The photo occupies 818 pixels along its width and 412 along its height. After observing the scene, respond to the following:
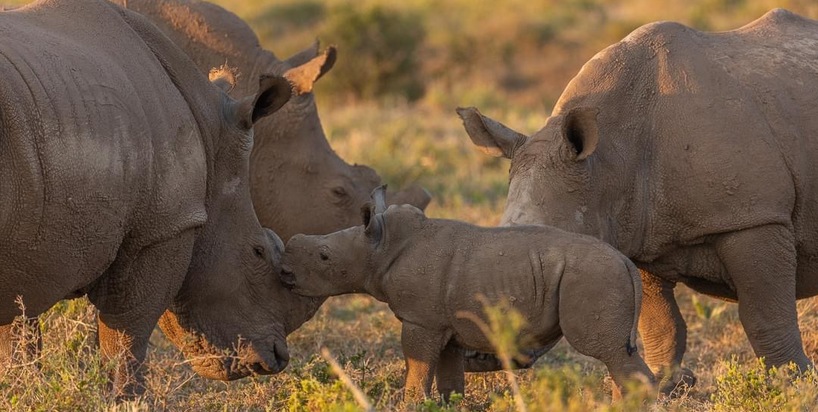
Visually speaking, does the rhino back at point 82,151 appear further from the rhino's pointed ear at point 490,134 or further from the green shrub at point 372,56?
the green shrub at point 372,56

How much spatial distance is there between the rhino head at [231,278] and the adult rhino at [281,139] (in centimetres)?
179

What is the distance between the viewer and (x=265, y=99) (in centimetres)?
677

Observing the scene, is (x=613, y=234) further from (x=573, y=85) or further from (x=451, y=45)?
(x=451, y=45)

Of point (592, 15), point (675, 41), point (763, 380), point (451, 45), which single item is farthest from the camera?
point (592, 15)

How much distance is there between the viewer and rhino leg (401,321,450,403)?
6.19 metres

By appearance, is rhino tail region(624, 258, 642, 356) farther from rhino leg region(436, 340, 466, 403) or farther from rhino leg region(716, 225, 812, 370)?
rhino leg region(716, 225, 812, 370)

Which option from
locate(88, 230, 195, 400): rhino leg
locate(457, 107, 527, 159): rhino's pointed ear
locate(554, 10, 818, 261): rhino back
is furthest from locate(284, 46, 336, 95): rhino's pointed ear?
locate(88, 230, 195, 400): rhino leg

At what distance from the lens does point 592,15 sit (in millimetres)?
29859

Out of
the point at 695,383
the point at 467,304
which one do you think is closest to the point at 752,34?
the point at 695,383

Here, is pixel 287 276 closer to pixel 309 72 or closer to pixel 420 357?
pixel 420 357

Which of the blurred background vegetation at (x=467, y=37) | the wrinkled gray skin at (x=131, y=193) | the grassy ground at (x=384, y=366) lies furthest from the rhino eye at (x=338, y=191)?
the blurred background vegetation at (x=467, y=37)

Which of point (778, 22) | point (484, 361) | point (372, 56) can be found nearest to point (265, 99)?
point (484, 361)

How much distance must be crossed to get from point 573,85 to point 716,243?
1063mm

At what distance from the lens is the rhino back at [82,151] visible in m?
5.16
